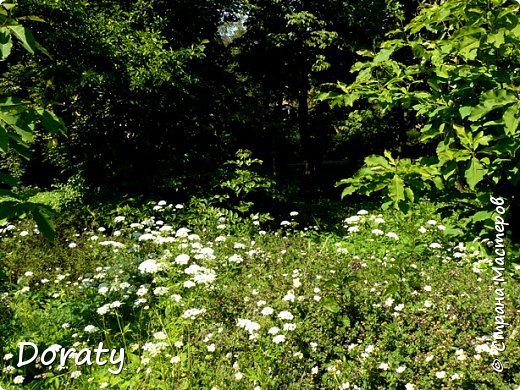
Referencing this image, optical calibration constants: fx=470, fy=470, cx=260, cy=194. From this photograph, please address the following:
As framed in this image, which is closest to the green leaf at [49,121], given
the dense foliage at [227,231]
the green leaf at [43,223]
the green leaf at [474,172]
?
the dense foliage at [227,231]

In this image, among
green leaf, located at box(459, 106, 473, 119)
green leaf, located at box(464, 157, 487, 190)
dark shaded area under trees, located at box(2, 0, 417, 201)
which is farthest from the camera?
dark shaded area under trees, located at box(2, 0, 417, 201)

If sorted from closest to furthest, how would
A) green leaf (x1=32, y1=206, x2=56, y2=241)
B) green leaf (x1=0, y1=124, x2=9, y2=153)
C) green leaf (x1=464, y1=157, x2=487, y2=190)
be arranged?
1. green leaf (x1=0, y1=124, x2=9, y2=153)
2. green leaf (x1=32, y1=206, x2=56, y2=241)
3. green leaf (x1=464, y1=157, x2=487, y2=190)

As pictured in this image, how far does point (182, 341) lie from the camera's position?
338 cm

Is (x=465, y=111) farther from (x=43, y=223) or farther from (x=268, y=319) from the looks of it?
(x=43, y=223)

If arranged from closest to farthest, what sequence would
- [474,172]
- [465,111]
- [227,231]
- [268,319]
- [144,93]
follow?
[474,172] < [465,111] < [268,319] < [227,231] < [144,93]

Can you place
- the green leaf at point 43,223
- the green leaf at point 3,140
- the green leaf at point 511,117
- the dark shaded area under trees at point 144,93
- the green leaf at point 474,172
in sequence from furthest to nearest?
the dark shaded area under trees at point 144,93 → the green leaf at point 474,172 → the green leaf at point 511,117 → the green leaf at point 43,223 → the green leaf at point 3,140

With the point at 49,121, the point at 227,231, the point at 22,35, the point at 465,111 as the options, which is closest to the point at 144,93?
the point at 227,231

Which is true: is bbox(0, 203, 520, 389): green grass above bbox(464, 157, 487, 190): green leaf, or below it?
below

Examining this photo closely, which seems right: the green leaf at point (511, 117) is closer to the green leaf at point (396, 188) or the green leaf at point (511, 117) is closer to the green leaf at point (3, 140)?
the green leaf at point (396, 188)

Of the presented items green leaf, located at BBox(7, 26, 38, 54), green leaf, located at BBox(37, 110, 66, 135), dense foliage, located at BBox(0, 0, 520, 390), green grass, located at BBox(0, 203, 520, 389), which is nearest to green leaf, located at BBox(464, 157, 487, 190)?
dense foliage, located at BBox(0, 0, 520, 390)

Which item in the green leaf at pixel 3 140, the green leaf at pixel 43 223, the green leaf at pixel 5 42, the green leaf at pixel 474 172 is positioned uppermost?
the green leaf at pixel 5 42

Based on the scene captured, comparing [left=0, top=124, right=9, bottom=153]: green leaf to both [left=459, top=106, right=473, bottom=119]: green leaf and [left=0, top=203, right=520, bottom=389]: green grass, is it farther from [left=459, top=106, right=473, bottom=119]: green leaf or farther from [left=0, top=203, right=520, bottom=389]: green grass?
[left=459, top=106, right=473, bottom=119]: green leaf

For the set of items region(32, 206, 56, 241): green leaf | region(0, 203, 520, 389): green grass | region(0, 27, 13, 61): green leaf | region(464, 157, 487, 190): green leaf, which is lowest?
region(0, 203, 520, 389): green grass

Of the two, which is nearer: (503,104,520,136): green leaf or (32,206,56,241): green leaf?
(32,206,56,241): green leaf
